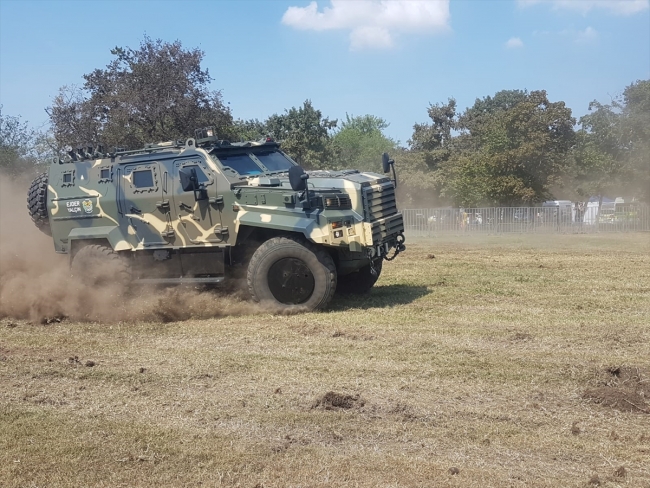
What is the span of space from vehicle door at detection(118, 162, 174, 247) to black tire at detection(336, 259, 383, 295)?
2.98 meters

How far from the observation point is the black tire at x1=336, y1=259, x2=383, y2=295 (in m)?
12.2

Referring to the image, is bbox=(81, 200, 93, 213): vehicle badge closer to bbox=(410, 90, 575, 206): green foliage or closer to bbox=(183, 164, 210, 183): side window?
bbox=(183, 164, 210, 183): side window

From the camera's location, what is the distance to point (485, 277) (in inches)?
563

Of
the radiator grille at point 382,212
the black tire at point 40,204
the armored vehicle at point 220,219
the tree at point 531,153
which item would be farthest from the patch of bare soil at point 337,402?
the tree at point 531,153

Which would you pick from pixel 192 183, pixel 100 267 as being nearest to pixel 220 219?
pixel 192 183

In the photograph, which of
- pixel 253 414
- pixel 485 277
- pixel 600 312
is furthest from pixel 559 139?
pixel 253 414

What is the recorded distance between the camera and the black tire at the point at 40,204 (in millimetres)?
12531

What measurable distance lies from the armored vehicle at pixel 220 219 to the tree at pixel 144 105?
1410cm

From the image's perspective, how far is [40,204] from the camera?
12539 millimetres

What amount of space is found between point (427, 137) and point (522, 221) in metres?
26.5

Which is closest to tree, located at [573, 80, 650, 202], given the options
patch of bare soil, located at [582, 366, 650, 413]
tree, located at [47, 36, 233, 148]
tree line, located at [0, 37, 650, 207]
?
tree line, located at [0, 37, 650, 207]

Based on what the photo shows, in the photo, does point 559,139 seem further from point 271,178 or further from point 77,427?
point 77,427

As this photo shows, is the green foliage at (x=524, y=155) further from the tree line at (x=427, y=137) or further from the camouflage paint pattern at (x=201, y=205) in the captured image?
the camouflage paint pattern at (x=201, y=205)

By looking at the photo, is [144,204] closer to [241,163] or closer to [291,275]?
[241,163]
